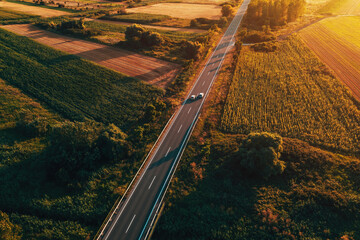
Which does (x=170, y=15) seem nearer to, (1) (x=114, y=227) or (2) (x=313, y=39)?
(2) (x=313, y=39)

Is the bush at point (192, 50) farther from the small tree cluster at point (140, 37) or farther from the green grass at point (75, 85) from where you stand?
the green grass at point (75, 85)

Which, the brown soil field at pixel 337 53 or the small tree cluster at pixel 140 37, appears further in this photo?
the small tree cluster at pixel 140 37

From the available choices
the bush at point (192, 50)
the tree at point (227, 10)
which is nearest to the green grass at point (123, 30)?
the bush at point (192, 50)

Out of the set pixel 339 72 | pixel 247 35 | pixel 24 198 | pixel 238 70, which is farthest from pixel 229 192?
pixel 247 35

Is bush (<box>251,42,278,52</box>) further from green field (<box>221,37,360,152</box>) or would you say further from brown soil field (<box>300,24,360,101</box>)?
brown soil field (<box>300,24,360,101</box>)

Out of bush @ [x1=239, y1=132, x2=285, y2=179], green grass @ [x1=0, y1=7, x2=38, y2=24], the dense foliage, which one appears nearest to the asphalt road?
bush @ [x1=239, y1=132, x2=285, y2=179]

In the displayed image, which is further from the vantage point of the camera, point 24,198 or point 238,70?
point 238,70

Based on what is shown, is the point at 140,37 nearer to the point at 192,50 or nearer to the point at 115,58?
the point at 115,58

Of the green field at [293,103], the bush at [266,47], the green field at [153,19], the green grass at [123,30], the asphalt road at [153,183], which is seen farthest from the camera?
the green field at [153,19]
